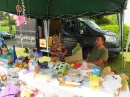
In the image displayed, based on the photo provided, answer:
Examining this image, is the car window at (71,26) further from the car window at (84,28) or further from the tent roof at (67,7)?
the tent roof at (67,7)

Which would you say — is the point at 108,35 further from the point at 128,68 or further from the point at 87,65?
the point at 87,65

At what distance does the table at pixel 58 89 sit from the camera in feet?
5.51

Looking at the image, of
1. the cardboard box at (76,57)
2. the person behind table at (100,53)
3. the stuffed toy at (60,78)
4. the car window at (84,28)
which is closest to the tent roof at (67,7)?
the person behind table at (100,53)

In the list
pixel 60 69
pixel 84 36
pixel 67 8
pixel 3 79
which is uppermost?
pixel 67 8

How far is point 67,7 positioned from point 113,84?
8.00 ft

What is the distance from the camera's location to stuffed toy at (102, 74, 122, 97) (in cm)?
161

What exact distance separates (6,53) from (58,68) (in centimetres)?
129

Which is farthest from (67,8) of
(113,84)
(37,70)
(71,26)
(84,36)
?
(113,84)

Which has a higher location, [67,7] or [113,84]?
[67,7]

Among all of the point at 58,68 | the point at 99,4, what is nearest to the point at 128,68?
the point at 99,4

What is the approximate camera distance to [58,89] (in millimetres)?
1893

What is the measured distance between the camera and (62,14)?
4.13m

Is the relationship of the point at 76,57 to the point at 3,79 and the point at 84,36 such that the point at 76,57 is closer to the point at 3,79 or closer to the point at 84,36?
the point at 3,79

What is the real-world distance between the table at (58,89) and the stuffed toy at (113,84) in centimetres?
5
